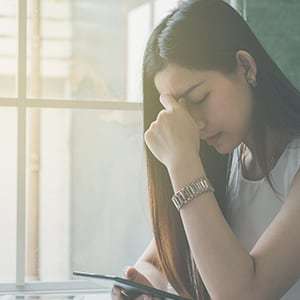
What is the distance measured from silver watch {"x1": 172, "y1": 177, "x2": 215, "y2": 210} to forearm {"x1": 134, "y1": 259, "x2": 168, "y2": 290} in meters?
0.31

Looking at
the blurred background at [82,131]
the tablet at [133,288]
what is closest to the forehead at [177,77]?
the tablet at [133,288]

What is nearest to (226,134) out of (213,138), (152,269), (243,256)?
(213,138)

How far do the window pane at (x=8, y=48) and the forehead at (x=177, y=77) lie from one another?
664mm

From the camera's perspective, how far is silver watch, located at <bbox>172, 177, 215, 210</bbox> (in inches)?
38.0

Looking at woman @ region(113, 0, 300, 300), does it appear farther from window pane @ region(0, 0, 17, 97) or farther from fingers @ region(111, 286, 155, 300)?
window pane @ region(0, 0, 17, 97)

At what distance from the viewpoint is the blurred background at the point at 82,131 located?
1620 mm

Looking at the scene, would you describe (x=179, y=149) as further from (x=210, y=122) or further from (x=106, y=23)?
(x=106, y=23)

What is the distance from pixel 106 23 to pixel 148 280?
0.79 m

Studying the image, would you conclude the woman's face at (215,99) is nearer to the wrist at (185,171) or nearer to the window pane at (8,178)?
the wrist at (185,171)

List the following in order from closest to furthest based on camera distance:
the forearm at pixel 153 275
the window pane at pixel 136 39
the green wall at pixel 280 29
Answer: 1. the forearm at pixel 153 275
2. the green wall at pixel 280 29
3. the window pane at pixel 136 39

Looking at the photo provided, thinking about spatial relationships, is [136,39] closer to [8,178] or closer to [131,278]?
[8,178]

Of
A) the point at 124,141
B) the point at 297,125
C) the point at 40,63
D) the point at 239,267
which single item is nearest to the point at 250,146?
the point at 297,125

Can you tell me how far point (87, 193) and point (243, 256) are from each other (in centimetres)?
82

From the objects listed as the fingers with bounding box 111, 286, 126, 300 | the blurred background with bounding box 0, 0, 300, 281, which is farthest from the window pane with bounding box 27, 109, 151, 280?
→ the fingers with bounding box 111, 286, 126, 300
